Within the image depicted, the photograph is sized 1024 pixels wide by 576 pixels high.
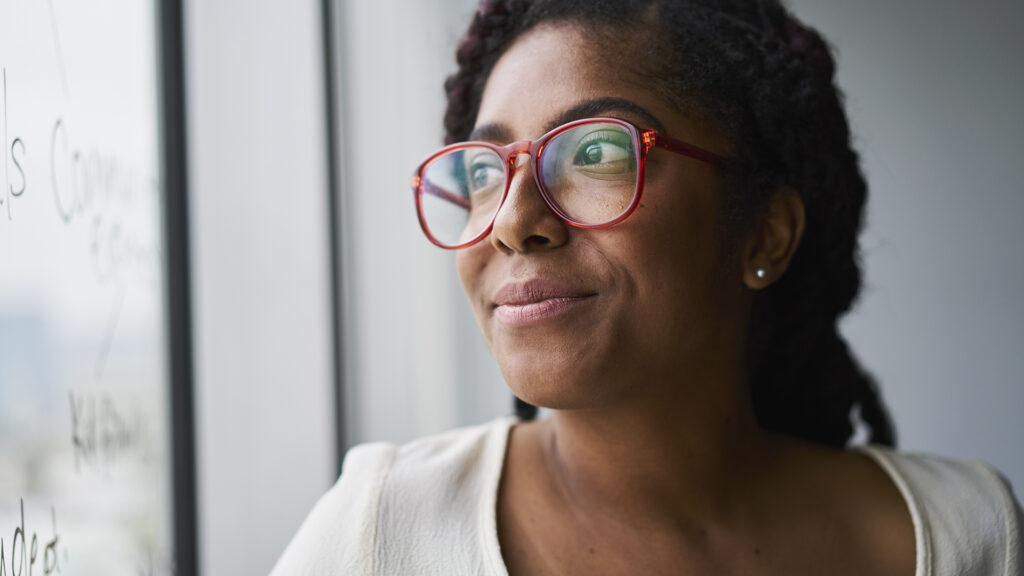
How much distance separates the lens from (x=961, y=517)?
1.23 meters

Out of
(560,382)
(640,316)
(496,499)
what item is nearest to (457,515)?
(496,499)

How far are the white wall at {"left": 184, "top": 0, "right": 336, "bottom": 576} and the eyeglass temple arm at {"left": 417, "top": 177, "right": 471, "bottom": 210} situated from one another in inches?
17.4

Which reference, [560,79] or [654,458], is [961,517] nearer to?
[654,458]

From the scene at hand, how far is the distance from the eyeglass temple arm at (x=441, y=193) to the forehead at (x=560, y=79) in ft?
0.40

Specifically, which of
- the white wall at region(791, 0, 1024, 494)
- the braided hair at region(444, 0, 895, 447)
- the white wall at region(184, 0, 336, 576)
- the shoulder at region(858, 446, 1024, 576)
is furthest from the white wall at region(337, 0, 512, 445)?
the white wall at region(791, 0, 1024, 494)

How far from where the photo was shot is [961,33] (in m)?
2.35

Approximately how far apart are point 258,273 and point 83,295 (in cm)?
46

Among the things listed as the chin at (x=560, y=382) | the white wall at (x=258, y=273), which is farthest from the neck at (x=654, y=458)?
the white wall at (x=258, y=273)

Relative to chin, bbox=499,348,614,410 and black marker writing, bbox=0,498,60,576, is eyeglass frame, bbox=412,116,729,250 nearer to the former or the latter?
chin, bbox=499,348,614,410

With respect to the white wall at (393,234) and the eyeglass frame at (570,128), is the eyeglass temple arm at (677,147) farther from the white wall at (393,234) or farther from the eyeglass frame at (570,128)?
the white wall at (393,234)

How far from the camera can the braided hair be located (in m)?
1.14

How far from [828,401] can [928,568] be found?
0.41 m

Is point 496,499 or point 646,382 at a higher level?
point 646,382

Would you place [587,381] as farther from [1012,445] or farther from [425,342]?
[1012,445]
